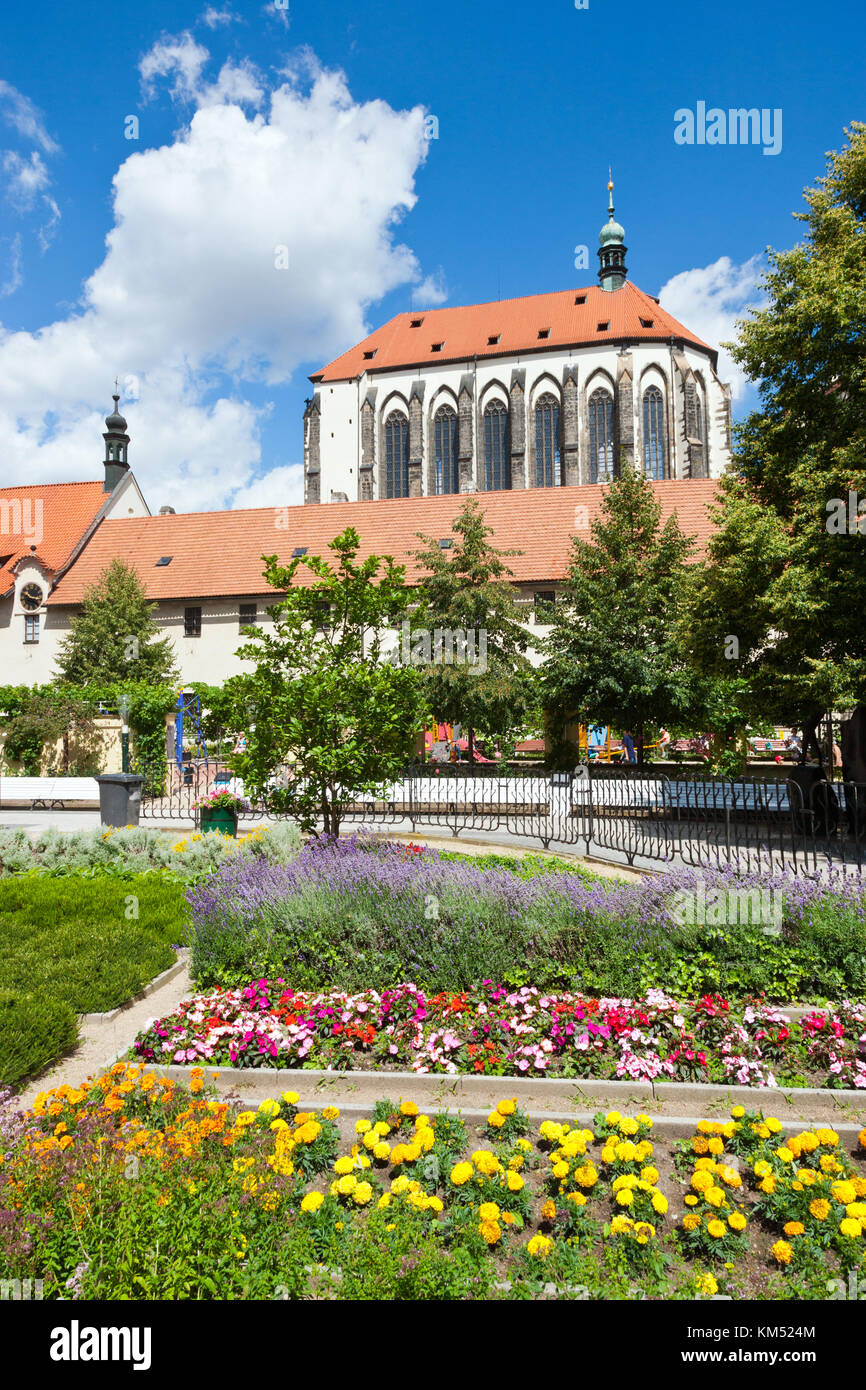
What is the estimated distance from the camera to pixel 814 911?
629 centimetres

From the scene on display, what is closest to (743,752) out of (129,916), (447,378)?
(129,916)

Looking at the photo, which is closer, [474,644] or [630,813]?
[630,813]

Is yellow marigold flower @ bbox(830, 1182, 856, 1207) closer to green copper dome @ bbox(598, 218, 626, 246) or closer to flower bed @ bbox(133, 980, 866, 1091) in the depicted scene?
flower bed @ bbox(133, 980, 866, 1091)

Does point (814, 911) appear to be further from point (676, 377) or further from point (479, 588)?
point (676, 377)

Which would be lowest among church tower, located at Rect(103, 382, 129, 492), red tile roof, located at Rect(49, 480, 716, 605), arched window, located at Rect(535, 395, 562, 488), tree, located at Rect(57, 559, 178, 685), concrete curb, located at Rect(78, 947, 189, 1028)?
concrete curb, located at Rect(78, 947, 189, 1028)

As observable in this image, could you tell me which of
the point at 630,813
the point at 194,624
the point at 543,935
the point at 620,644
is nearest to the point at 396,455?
the point at 194,624

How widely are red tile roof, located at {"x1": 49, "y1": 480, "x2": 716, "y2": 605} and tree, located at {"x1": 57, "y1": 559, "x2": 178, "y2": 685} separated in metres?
2.48

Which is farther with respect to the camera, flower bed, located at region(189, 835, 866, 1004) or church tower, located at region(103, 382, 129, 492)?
church tower, located at region(103, 382, 129, 492)

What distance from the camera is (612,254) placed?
2427 inches

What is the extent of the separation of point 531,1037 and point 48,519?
137ft

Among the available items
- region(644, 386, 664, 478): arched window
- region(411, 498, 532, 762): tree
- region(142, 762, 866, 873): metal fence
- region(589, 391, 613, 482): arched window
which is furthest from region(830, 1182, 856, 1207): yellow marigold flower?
region(644, 386, 664, 478): arched window

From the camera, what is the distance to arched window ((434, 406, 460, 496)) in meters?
54.2

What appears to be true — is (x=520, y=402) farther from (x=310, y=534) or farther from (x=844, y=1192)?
→ (x=844, y=1192)
